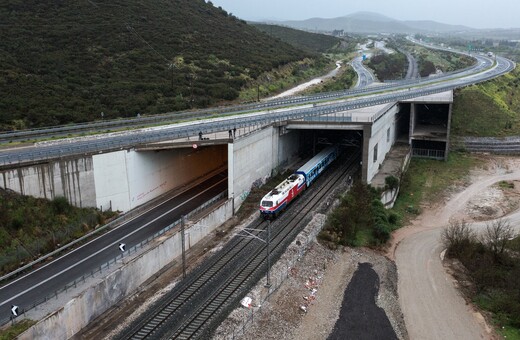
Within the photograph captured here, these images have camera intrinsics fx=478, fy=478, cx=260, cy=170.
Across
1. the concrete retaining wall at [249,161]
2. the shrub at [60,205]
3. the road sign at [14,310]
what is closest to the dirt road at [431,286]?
the concrete retaining wall at [249,161]

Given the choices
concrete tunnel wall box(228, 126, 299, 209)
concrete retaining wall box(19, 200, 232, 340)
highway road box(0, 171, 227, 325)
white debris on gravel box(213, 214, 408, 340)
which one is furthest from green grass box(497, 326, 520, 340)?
highway road box(0, 171, 227, 325)

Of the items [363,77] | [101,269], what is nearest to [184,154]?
[101,269]

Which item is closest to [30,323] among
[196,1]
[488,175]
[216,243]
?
[216,243]

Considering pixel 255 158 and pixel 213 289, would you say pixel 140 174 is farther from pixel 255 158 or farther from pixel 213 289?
pixel 213 289

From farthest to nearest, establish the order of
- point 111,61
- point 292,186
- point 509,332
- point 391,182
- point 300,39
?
point 300,39
point 111,61
point 391,182
point 292,186
point 509,332

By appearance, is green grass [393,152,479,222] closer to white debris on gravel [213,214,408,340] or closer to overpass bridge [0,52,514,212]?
overpass bridge [0,52,514,212]

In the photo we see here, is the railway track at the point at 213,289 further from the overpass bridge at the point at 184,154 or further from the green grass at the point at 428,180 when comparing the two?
the green grass at the point at 428,180
